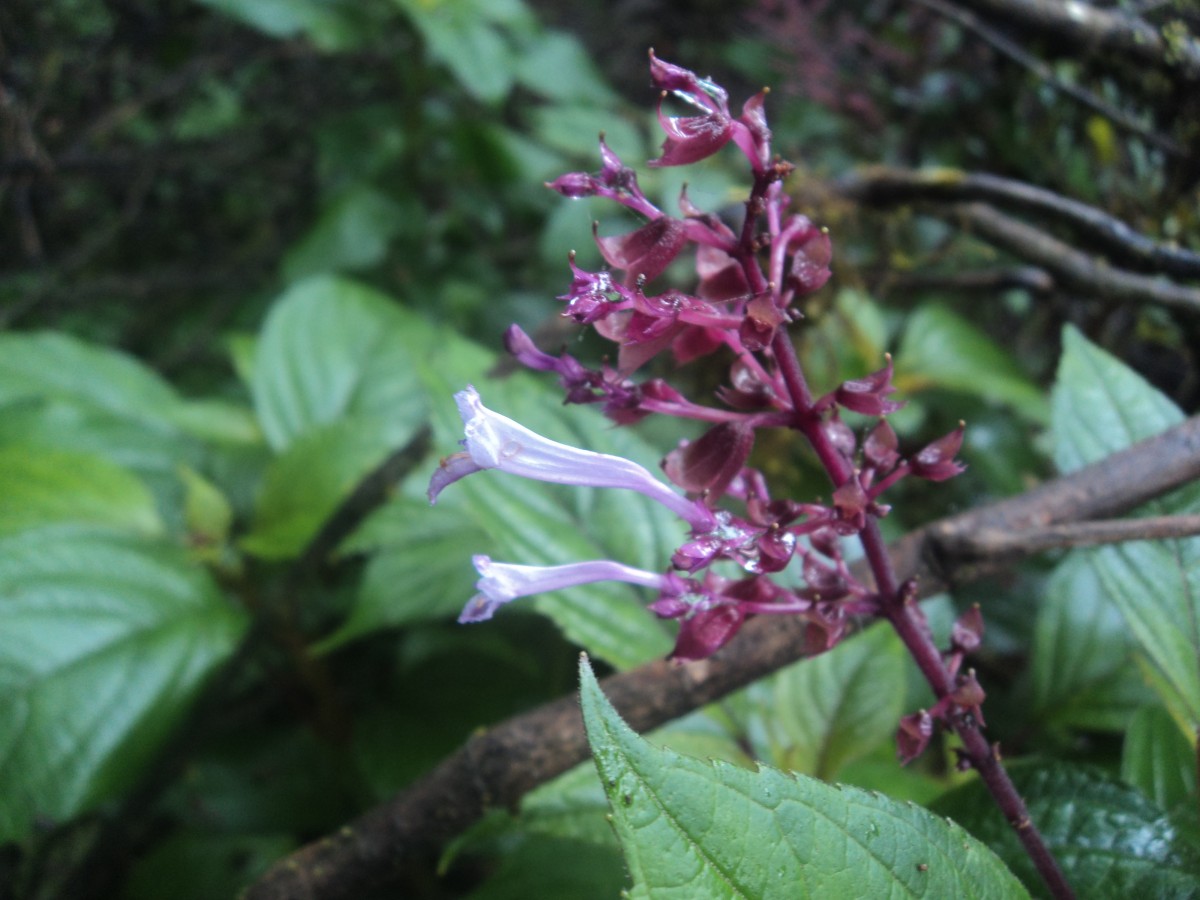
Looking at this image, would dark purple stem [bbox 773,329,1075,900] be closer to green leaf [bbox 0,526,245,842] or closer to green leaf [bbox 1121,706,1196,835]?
green leaf [bbox 1121,706,1196,835]

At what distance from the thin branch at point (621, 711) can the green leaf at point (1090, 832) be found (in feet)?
0.58

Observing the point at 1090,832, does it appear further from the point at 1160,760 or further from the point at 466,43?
the point at 466,43

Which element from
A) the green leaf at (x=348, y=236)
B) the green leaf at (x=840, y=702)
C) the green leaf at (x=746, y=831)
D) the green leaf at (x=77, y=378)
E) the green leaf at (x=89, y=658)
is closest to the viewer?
the green leaf at (x=746, y=831)

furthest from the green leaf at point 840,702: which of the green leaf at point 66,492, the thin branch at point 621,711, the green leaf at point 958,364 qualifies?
the green leaf at point 66,492

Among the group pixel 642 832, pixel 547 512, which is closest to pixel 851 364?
pixel 547 512

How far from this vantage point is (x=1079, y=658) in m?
1.00

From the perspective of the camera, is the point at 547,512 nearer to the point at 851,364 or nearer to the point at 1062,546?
the point at 1062,546

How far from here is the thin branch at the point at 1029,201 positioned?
3.27 ft

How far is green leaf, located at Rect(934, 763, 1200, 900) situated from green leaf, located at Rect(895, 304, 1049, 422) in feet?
2.66

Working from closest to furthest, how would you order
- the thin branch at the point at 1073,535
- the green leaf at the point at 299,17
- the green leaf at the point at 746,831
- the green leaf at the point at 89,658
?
the green leaf at the point at 746,831
the thin branch at the point at 1073,535
the green leaf at the point at 89,658
the green leaf at the point at 299,17

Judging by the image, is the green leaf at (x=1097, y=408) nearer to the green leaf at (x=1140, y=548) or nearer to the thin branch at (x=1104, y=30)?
the green leaf at (x=1140, y=548)

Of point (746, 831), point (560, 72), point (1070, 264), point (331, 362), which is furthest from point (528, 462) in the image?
point (560, 72)

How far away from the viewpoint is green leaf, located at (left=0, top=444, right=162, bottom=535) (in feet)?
3.63

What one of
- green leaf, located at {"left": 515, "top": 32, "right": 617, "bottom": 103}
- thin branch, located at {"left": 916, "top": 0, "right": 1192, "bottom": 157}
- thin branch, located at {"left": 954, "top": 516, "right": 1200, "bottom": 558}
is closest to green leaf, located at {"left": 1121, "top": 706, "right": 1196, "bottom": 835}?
thin branch, located at {"left": 954, "top": 516, "right": 1200, "bottom": 558}
